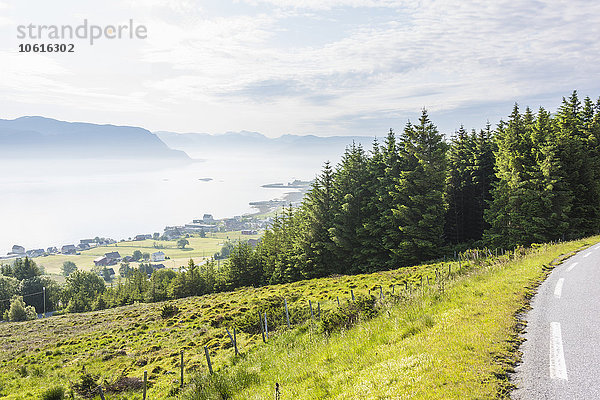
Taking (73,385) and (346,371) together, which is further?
(73,385)

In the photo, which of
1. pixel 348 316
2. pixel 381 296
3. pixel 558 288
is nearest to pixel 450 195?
pixel 381 296

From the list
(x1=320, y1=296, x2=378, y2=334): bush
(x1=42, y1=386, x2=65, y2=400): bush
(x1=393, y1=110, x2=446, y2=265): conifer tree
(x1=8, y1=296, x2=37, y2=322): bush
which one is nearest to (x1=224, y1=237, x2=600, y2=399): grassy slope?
(x1=320, y1=296, x2=378, y2=334): bush

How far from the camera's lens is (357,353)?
31.9 ft

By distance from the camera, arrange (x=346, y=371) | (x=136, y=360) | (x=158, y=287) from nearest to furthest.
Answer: (x=346, y=371)
(x=136, y=360)
(x=158, y=287)

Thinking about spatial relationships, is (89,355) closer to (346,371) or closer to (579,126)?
(346,371)

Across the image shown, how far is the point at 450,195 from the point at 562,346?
46.6m

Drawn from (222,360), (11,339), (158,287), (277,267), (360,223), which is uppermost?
(360,223)

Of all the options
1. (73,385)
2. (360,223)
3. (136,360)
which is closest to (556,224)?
(360,223)

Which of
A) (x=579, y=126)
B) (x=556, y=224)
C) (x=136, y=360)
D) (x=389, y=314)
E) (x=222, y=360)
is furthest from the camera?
(x=579, y=126)

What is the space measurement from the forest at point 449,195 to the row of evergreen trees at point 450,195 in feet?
0.43

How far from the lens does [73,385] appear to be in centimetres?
1884

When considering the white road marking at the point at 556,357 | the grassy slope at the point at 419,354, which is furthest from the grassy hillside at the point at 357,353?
the white road marking at the point at 556,357

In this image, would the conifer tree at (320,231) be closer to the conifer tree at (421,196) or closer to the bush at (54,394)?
the conifer tree at (421,196)

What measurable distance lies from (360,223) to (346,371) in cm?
3990
